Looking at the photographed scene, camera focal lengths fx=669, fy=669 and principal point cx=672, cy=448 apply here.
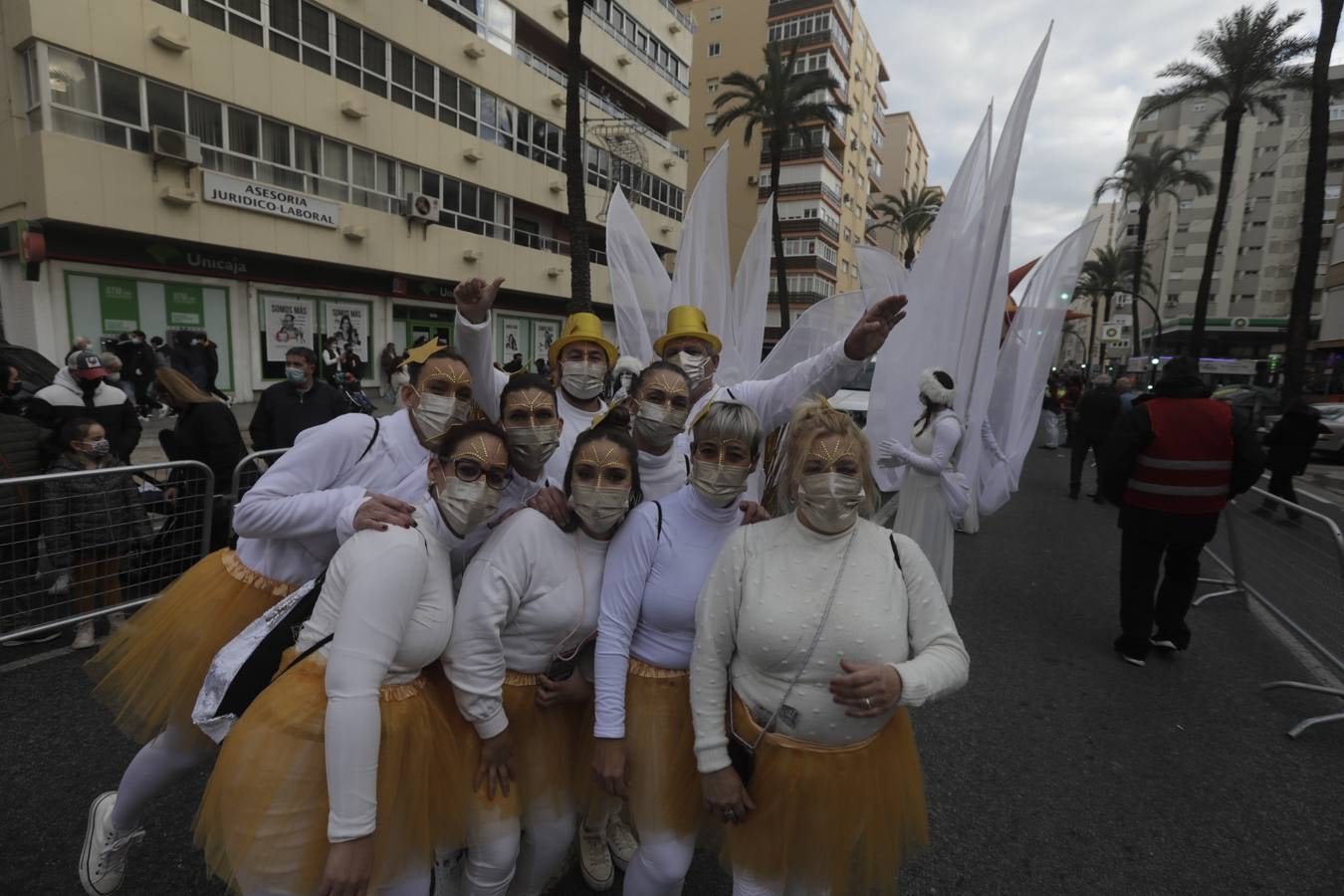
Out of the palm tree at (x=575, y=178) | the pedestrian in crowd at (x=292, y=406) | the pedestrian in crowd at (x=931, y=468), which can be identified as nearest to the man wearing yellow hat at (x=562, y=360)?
the pedestrian in crowd at (x=931, y=468)

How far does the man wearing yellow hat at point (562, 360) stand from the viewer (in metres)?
2.84

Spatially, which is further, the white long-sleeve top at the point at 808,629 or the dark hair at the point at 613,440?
the dark hair at the point at 613,440

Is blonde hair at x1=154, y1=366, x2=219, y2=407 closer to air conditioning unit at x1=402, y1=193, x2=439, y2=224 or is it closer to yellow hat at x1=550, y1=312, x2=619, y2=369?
yellow hat at x1=550, y1=312, x2=619, y2=369

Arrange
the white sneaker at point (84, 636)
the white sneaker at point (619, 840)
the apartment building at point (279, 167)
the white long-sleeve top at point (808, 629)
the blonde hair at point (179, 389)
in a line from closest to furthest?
the white long-sleeve top at point (808, 629)
the white sneaker at point (619, 840)
the white sneaker at point (84, 636)
the blonde hair at point (179, 389)
the apartment building at point (279, 167)

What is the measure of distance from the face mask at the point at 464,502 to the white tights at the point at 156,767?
A: 120 centimetres

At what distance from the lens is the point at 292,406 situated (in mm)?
5184

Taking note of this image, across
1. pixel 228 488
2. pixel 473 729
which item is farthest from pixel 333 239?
pixel 473 729

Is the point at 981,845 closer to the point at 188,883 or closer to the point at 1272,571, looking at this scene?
the point at 188,883

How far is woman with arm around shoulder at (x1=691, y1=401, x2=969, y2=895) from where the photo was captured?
1757mm

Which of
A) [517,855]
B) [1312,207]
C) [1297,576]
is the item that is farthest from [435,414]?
[1312,207]

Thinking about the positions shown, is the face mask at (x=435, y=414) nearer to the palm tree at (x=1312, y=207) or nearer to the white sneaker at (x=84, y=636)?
the white sneaker at (x=84, y=636)

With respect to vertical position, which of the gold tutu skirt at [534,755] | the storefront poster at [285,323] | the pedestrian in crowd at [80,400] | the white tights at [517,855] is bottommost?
the white tights at [517,855]

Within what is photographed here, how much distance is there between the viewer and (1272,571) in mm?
5109

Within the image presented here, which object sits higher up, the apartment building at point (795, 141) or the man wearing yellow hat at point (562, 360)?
the apartment building at point (795, 141)
